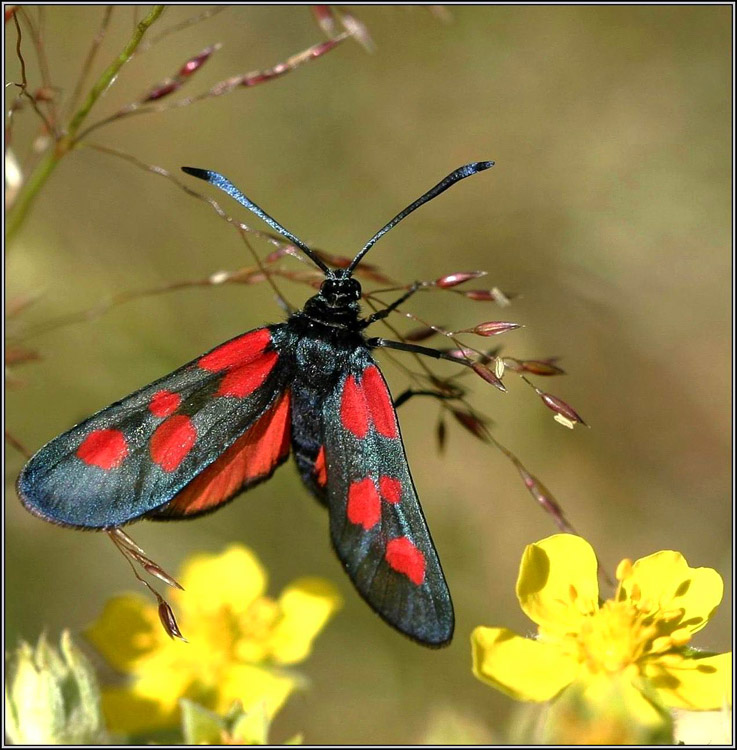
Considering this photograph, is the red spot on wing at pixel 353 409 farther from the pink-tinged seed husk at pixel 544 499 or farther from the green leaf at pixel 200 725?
the green leaf at pixel 200 725

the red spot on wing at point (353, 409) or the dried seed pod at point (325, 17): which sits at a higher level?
the dried seed pod at point (325, 17)

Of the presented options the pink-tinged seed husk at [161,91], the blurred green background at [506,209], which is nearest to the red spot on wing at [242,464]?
the pink-tinged seed husk at [161,91]

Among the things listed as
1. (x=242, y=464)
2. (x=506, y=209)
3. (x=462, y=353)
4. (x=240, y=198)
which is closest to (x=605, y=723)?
(x=462, y=353)

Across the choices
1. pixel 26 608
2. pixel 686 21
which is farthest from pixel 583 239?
pixel 26 608

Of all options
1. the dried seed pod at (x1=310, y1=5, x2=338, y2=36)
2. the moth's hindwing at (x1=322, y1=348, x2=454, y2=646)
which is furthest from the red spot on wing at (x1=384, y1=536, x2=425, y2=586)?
the dried seed pod at (x1=310, y1=5, x2=338, y2=36)

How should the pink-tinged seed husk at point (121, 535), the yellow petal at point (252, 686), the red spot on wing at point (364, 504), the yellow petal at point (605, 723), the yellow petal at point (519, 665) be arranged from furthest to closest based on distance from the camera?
1. the yellow petal at point (252, 686)
2. the red spot on wing at point (364, 504)
3. the pink-tinged seed husk at point (121, 535)
4. the yellow petal at point (519, 665)
5. the yellow petal at point (605, 723)

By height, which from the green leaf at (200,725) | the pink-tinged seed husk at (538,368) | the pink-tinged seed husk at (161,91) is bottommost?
the green leaf at (200,725)

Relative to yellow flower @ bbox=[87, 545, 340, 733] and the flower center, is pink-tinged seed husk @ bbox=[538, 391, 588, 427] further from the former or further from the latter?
yellow flower @ bbox=[87, 545, 340, 733]
